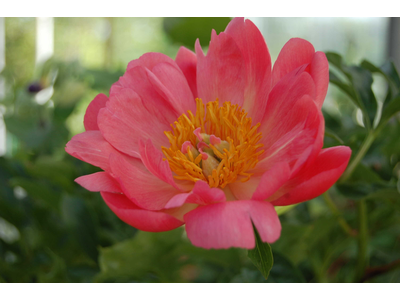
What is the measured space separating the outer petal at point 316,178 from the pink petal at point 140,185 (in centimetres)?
9

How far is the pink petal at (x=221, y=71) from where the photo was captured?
295 mm

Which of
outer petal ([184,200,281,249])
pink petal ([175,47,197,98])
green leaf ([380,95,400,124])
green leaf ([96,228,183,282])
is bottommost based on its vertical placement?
green leaf ([96,228,183,282])

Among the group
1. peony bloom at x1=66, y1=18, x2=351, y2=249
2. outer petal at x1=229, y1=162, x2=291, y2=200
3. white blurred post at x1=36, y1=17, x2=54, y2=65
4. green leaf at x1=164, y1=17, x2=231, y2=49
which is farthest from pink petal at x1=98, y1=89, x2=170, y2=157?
white blurred post at x1=36, y1=17, x2=54, y2=65

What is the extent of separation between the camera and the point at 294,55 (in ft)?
0.86

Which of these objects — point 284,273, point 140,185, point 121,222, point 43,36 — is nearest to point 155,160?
point 140,185

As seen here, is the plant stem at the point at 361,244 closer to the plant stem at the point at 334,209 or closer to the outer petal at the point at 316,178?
the plant stem at the point at 334,209

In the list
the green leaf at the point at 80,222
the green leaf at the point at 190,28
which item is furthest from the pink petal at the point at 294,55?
the green leaf at the point at 80,222

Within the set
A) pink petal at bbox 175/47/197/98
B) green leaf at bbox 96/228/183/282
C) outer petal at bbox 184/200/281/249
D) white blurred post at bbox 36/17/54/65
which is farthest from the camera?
white blurred post at bbox 36/17/54/65

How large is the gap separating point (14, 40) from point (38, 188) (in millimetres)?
3521

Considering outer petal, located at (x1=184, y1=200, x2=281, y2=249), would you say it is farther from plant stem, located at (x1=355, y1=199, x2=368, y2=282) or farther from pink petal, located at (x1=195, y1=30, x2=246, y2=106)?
plant stem, located at (x1=355, y1=199, x2=368, y2=282)

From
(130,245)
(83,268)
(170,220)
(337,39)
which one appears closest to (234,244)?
(170,220)

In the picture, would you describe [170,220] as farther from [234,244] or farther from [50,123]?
[50,123]

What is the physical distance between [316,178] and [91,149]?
16cm

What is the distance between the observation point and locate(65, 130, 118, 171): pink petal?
258 mm
